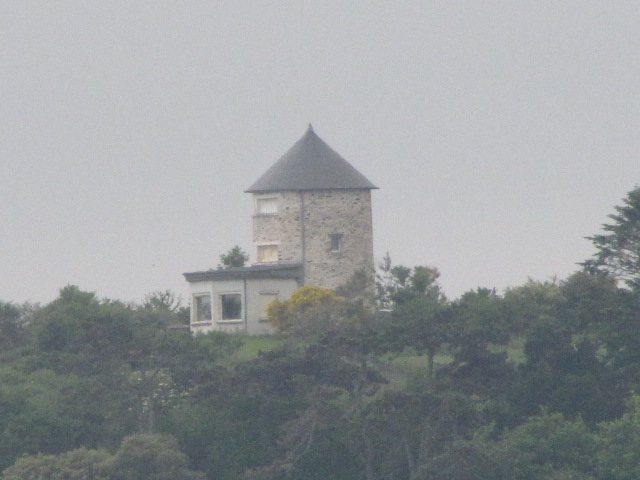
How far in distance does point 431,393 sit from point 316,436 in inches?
140

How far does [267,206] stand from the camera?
79375 mm

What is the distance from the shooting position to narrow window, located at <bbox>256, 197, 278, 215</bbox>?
7906cm

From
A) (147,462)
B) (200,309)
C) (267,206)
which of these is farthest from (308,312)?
(147,462)

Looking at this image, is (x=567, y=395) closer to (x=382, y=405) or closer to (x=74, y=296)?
(x=382, y=405)

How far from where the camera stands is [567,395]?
57.5m

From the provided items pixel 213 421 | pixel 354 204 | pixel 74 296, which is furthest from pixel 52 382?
pixel 354 204

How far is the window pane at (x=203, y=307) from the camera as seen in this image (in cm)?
7619

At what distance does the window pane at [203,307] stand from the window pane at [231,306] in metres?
0.67

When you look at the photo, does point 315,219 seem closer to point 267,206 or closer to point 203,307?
point 267,206

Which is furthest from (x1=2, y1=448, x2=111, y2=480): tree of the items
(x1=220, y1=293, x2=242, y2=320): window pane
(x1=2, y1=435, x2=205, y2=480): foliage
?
(x1=220, y1=293, x2=242, y2=320): window pane

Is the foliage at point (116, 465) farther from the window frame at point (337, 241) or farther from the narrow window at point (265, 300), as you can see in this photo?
the window frame at point (337, 241)

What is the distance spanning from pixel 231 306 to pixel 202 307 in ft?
4.40

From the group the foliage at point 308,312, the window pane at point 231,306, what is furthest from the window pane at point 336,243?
the window pane at point 231,306

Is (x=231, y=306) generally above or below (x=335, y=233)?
below
